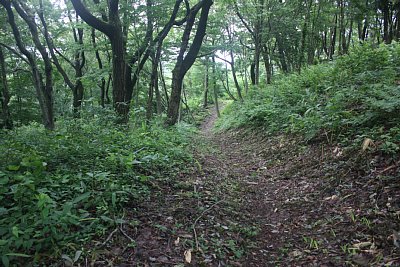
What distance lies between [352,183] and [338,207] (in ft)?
1.82

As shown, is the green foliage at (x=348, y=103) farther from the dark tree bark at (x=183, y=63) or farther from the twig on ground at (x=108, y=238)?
the twig on ground at (x=108, y=238)

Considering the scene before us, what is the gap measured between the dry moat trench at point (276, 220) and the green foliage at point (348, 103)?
1.91 ft

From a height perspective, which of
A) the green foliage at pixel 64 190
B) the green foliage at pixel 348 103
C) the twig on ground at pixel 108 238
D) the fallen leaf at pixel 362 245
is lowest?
the fallen leaf at pixel 362 245

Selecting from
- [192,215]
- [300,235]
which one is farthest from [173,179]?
[300,235]

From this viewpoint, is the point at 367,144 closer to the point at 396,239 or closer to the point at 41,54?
the point at 396,239

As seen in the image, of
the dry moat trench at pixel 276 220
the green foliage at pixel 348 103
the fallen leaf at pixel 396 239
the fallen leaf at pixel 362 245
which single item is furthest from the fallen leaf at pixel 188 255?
the green foliage at pixel 348 103

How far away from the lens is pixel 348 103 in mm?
6406

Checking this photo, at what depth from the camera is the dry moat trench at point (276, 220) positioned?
3.03 metres

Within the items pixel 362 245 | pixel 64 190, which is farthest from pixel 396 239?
A: pixel 64 190

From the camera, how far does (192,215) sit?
394 centimetres

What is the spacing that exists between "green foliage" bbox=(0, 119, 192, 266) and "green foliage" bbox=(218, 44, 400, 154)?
3.52m

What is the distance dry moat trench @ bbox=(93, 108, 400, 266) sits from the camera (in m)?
3.03

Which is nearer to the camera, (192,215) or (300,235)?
(300,235)

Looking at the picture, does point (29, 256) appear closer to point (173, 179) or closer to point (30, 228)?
point (30, 228)
